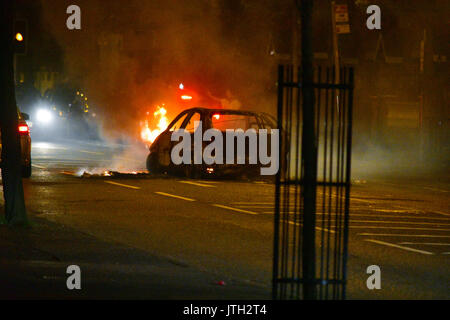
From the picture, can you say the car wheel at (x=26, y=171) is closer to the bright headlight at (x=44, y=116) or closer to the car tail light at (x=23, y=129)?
the car tail light at (x=23, y=129)

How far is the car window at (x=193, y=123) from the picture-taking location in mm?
18438

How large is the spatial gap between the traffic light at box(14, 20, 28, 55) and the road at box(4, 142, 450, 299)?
7.63 ft

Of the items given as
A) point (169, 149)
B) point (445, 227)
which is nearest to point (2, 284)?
point (445, 227)

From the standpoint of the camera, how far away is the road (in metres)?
9.00

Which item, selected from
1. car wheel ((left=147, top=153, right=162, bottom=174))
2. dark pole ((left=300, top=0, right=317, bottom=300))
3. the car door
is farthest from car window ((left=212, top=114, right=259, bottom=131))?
dark pole ((left=300, top=0, right=317, bottom=300))

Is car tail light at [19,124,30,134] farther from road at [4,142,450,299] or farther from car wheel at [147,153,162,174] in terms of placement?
car wheel at [147,153,162,174]

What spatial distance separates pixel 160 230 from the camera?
11297mm

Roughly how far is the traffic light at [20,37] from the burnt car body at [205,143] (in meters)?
5.92

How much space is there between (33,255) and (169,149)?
382 inches

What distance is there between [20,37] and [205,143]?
614 cm

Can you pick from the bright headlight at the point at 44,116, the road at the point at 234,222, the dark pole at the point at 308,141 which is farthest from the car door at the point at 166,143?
the bright headlight at the point at 44,116

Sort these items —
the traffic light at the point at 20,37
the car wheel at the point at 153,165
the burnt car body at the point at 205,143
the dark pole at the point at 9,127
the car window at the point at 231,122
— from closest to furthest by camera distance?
1. the dark pole at the point at 9,127
2. the traffic light at the point at 20,37
3. the burnt car body at the point at 205,143
4. the car wheel at the point at 153,165
5. the car window at the point at 231,122

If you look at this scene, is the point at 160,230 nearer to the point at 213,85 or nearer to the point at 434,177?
the point at 434,177

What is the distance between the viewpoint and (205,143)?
17.7 meters
